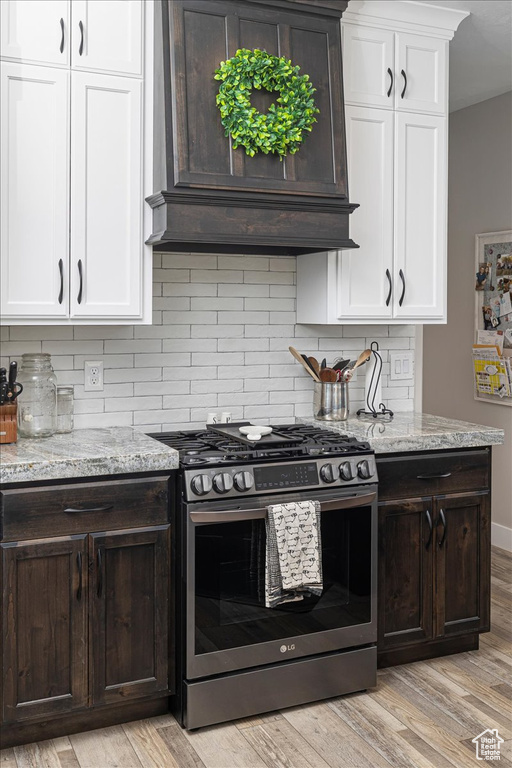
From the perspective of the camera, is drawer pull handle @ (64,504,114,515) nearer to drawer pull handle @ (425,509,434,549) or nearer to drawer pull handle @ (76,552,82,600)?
drawer pull handle @ (76,552,82,600)

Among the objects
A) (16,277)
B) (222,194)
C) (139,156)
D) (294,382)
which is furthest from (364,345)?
(16,277)

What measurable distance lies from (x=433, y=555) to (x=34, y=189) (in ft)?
7.11

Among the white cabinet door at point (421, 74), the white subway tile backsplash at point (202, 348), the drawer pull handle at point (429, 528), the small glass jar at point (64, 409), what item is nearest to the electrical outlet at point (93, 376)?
the white subway tile backsplash at point (202, 348)

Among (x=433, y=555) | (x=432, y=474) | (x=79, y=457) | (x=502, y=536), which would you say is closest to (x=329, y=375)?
(x=432, y=474)

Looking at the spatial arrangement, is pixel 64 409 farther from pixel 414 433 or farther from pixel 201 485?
pixel 414 433

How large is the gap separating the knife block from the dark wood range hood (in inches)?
32.9

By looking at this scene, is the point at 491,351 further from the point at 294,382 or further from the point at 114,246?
the point at 114,246

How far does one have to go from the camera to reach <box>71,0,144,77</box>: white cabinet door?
111 inches

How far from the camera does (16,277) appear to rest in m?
2.79

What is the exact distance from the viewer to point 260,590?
276cm

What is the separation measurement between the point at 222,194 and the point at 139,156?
0.36 metres

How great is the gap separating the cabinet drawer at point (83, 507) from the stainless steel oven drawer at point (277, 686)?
64 cm

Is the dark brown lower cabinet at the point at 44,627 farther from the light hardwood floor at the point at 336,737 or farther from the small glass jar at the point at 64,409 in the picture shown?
the small glass jar at the point at 64,409

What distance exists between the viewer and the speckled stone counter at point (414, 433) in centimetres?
311
